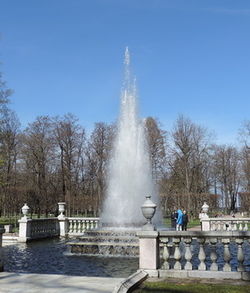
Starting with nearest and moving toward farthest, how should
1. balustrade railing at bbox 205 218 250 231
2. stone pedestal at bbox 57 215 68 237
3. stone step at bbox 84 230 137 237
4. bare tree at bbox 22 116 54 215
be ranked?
stone step at bbox 84 230 137 237 < stone pedestal at bbox 57 215 68 237 < balustrade railing at bbox 205 218 250 231 < bare tree at bbox 22 116 54 215

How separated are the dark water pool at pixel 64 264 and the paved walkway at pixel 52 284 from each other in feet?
7.65

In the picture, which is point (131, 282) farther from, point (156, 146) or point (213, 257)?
point (156, 146)

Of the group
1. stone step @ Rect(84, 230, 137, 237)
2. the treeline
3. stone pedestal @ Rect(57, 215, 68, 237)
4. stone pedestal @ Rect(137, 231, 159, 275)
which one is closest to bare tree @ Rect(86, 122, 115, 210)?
the treeline

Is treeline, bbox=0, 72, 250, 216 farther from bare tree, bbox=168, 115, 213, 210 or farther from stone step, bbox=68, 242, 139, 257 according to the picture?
stone step, bbox=68, 242, 139, 257

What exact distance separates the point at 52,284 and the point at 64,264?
5085 mm

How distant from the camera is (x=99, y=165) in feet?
172

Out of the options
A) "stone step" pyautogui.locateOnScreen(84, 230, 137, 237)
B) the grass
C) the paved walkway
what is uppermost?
"stone step" pyautogui.locateOnScreen(84, 230, 137, 237)

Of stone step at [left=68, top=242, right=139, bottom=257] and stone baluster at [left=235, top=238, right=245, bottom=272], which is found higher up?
stone baluster at [left=235, top=238, right=245, bottom=272]

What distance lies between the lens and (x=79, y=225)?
83.4ft

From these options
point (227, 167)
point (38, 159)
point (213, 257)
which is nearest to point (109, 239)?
point (213, 257)

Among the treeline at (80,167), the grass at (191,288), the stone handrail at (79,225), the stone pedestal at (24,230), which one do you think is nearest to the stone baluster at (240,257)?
the grass at (191,288)

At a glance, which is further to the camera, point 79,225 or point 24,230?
point 79,225

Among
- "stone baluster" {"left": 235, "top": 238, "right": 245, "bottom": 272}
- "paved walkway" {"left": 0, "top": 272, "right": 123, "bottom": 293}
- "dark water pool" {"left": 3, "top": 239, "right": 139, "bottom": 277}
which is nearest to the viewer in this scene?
Result: "paved walkway" {"left": 0, "top": 272, "right": 123, "bottom": 293}

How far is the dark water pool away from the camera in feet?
37.2
